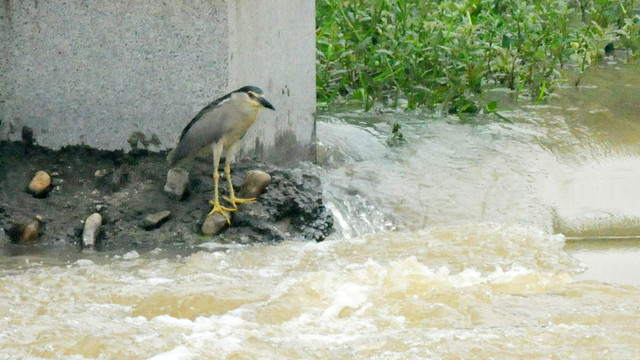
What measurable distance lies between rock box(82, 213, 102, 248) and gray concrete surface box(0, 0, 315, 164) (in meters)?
0.58

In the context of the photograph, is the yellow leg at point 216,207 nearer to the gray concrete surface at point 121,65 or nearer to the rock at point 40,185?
the gray concrete surface at point 121,65

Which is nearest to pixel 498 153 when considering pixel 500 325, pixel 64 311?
pixel 500 325

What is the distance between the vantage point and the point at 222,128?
21.3 ft

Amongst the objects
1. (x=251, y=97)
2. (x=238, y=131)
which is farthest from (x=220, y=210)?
(x=251, y=97)

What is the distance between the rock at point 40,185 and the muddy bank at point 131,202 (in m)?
0.03

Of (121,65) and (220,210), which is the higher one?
(121,65)

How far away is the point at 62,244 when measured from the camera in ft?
21.3

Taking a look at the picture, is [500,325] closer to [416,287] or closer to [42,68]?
[416,287]

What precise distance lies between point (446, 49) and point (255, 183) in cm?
325

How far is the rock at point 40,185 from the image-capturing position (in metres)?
6.79

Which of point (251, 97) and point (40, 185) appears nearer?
point (251, 97)

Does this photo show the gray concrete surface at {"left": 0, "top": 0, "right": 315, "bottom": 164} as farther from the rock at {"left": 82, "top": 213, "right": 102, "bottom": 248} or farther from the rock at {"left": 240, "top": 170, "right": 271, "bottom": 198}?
the rock at {"left": 82, "top": 213, "right": 102, "bottom": 248}

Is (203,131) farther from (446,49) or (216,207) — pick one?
(446,49)

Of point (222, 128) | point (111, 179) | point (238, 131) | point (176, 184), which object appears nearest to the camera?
point (222, 128)
